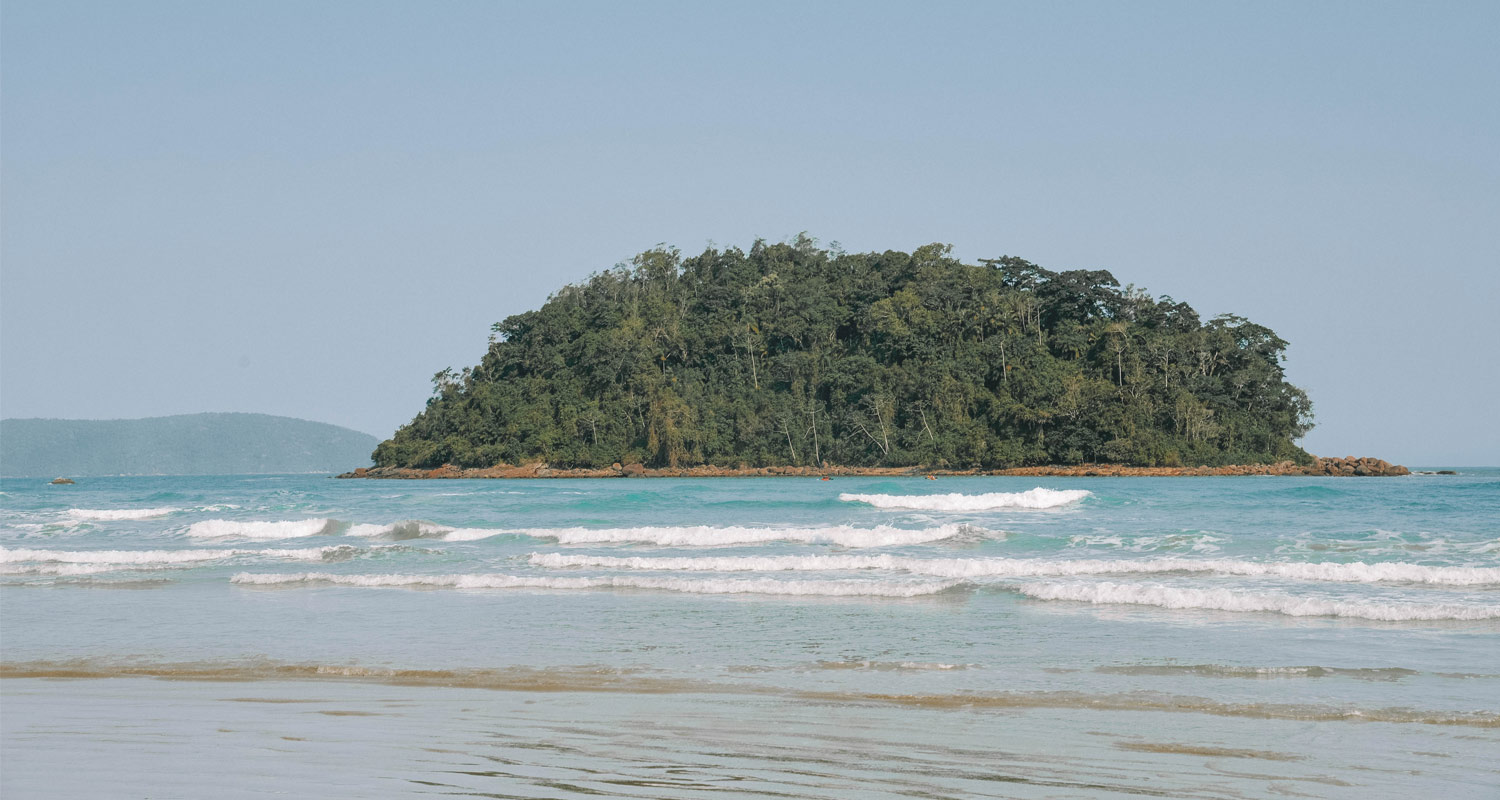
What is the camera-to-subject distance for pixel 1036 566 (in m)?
14.7

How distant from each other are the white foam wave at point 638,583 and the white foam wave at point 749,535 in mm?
5251

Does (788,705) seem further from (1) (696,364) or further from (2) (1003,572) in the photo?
(1) (696,364)

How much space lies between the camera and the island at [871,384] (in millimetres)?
70750

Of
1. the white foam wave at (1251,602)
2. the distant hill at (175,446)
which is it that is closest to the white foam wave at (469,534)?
the white foam wave at (1251,602)

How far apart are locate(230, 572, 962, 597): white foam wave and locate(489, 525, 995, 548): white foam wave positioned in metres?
5.25

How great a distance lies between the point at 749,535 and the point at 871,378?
→ 60623 mm

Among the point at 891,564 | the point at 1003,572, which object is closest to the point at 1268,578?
the point at 1003,572

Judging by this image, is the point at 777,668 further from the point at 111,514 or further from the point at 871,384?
the point at 871,384

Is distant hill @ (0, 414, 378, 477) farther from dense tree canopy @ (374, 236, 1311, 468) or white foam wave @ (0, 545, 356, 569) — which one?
white foam wave @ (0, 545, 356, 569)

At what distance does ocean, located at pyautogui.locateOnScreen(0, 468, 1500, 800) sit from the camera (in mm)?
5285

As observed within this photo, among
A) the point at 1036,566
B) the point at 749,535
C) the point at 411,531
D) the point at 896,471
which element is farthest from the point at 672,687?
the point at 896,471

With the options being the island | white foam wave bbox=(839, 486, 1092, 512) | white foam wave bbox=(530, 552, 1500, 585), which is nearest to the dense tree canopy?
the island

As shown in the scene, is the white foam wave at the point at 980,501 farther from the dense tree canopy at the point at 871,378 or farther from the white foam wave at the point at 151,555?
the dense tree canopy at the point at 871,378

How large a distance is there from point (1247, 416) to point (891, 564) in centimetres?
6505
